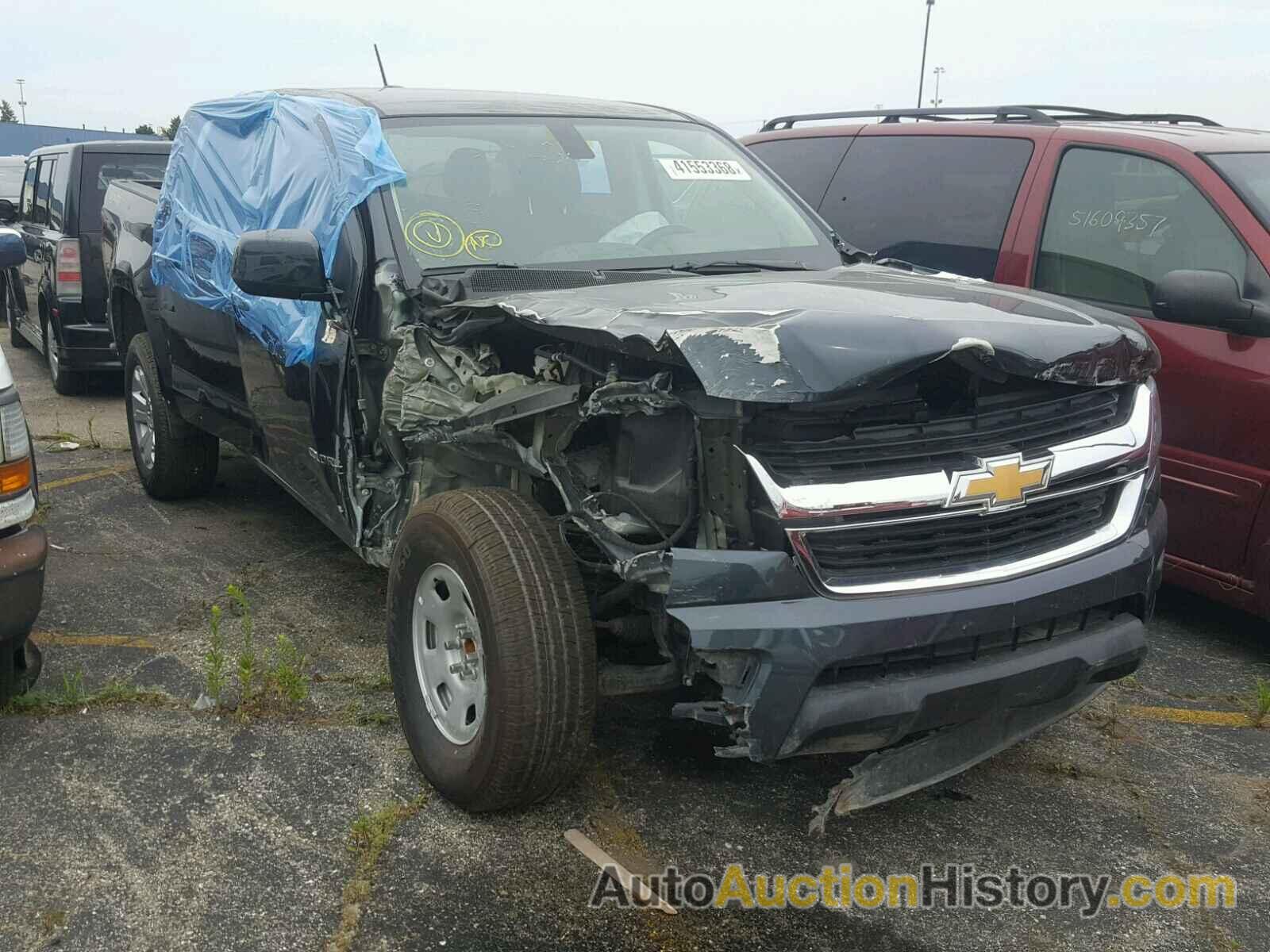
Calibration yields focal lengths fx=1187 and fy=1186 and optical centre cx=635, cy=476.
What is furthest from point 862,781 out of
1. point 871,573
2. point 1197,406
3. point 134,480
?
point 134,480

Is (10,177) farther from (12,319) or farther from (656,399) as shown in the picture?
(656,399)

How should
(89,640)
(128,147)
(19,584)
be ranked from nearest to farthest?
(19,584) < (89,640) < (128,147)

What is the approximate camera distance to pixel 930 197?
17.5ft

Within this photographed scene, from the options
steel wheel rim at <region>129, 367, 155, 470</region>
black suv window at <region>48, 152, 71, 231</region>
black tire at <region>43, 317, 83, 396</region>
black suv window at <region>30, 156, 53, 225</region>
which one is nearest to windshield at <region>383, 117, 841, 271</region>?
steel wheel rim at <region>129, 367, 155, 470</region>

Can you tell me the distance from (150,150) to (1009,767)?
765 centimetres

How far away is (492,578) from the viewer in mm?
2855

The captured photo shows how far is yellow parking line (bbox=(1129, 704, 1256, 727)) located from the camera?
385cm

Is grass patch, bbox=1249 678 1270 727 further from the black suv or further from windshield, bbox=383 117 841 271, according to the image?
the black suv

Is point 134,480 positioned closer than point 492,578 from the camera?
No

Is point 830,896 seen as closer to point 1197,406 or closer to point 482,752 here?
point 482,752

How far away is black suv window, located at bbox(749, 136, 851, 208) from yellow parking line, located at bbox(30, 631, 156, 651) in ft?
11.7

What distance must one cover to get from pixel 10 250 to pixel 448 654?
2.03 metres

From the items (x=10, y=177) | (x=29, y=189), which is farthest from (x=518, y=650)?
(x=10, y=177)

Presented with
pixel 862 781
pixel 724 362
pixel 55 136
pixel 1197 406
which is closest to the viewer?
pixel 724 362
